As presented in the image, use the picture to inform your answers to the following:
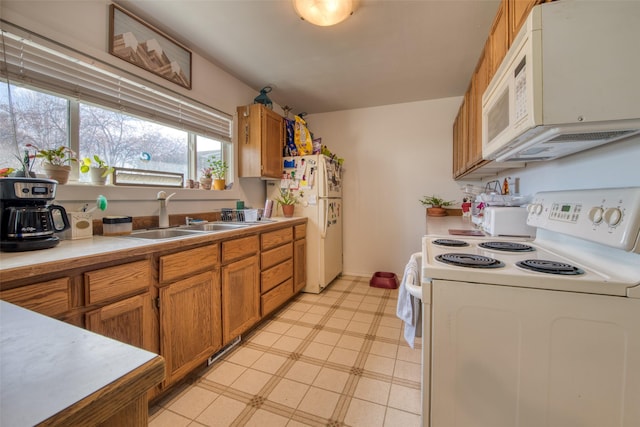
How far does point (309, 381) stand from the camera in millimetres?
1618

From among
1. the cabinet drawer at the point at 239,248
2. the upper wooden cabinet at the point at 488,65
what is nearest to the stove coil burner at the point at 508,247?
the upper wooden cabinet at the point at 488,65

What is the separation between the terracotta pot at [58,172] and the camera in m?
1.41

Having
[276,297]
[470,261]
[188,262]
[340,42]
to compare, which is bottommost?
[276,297]

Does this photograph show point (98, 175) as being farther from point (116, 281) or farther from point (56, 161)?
point (116, 281)

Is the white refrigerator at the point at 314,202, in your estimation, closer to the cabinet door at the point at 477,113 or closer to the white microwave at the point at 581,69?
the cabinet door at the point at 477,113

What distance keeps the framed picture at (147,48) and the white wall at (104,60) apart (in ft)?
0.13

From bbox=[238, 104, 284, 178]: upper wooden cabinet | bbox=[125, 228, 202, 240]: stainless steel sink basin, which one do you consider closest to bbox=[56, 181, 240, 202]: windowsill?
bbox=[125, 228, 202, 240]: stainless steel sink basin

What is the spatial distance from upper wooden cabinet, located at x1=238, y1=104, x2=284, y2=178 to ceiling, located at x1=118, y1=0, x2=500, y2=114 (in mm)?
366

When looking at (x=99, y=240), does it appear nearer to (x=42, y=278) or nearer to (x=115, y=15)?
(x=42, y=278)

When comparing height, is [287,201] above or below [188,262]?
above

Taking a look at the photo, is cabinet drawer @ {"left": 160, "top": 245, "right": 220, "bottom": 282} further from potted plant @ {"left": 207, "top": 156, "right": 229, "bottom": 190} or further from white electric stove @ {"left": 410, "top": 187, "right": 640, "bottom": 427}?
white electric stove @ {"left": 410, "top": 187, "right": 640, "bottom": 427}

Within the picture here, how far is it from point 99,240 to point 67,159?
53 cm

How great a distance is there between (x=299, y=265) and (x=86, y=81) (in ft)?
7.35

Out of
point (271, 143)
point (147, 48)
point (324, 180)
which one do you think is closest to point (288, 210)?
point (324, 180)
